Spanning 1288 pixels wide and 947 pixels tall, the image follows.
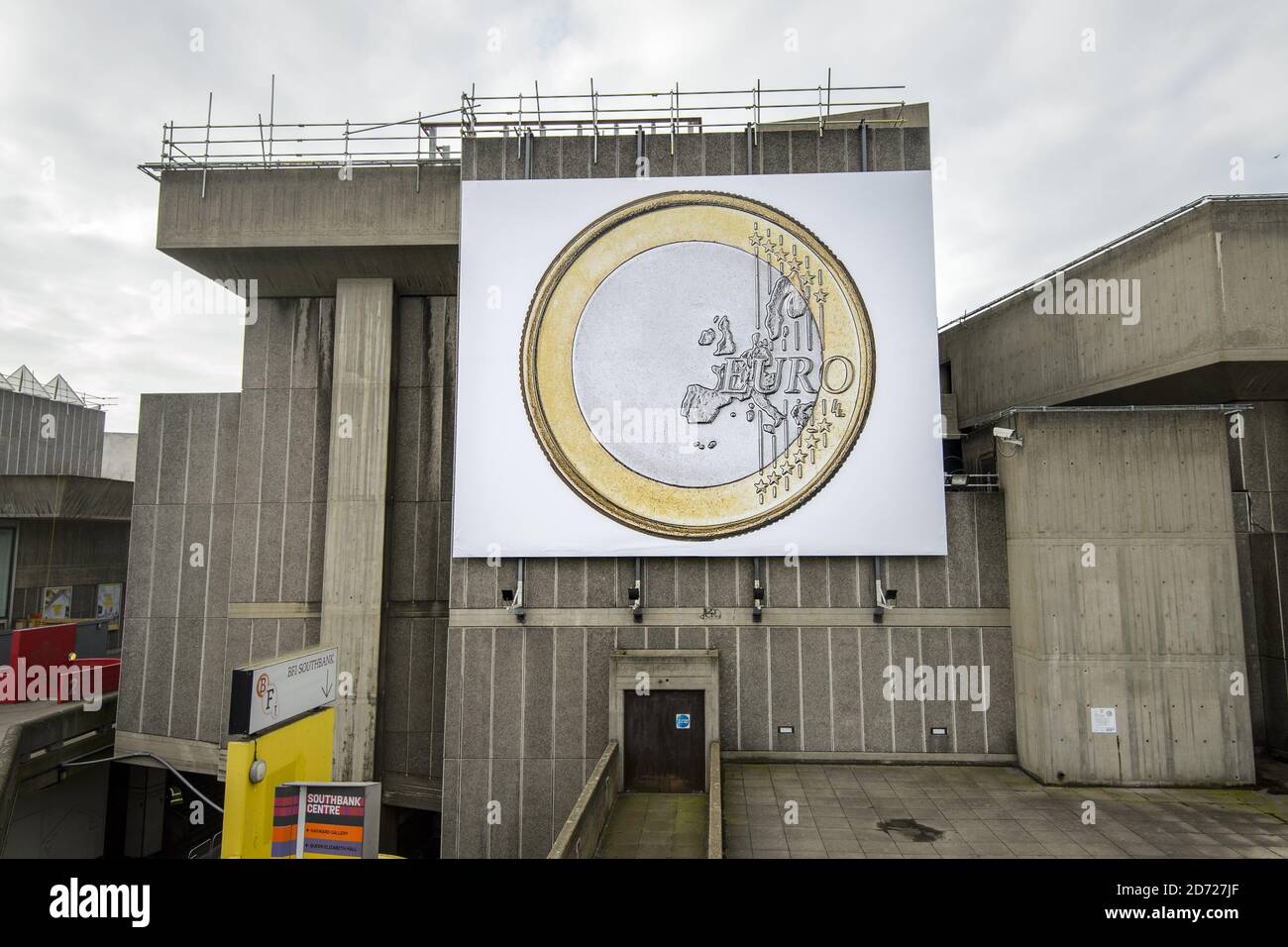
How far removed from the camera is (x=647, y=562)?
15.4 meters

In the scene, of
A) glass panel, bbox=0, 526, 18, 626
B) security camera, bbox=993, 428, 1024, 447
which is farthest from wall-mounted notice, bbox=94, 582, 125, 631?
security camera, bbox=993, 428, 1024, 447

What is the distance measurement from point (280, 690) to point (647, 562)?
7.62m

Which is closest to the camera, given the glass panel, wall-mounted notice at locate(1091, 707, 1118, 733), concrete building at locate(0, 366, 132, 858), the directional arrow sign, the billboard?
the directional arrow sign

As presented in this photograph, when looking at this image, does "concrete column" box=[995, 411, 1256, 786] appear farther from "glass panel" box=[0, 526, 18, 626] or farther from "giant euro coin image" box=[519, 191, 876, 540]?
"glass panel" box=[0, 526, 18, 626]

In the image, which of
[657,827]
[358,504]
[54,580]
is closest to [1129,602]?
[657,827]

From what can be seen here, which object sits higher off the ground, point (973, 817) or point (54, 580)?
point (54, 580)

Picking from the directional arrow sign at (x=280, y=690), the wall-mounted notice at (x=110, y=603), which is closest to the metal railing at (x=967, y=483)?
the directional arrow sign at (x=280, y=690)

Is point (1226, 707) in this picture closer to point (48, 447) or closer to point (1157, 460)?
point (1157, 460)

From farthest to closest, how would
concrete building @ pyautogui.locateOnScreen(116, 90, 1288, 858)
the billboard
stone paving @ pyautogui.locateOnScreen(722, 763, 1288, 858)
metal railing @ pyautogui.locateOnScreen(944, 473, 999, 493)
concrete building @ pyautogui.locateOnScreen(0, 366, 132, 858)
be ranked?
concrete building @ pyautogui.locateOnScreen(0, 366, 132, 858), metal railing @ pyautogui.locateOnScreen(944, 473, 999, 493), the billboard, concrete building @ pyautogui.locateOnScreen(116, 90, 1288, 858), stone paving @ pyautogui.locateOnScreen(722, 763, 1288, 858)

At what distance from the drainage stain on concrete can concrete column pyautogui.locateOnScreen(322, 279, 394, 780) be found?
1219 cm

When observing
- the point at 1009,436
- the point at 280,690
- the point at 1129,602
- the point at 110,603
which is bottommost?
the point at 280,690

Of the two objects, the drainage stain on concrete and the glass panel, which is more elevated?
the glass panel

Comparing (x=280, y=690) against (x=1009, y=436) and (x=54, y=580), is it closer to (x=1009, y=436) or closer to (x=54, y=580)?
(x=1009, y=436)

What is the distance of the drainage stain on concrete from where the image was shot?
11.3 m
